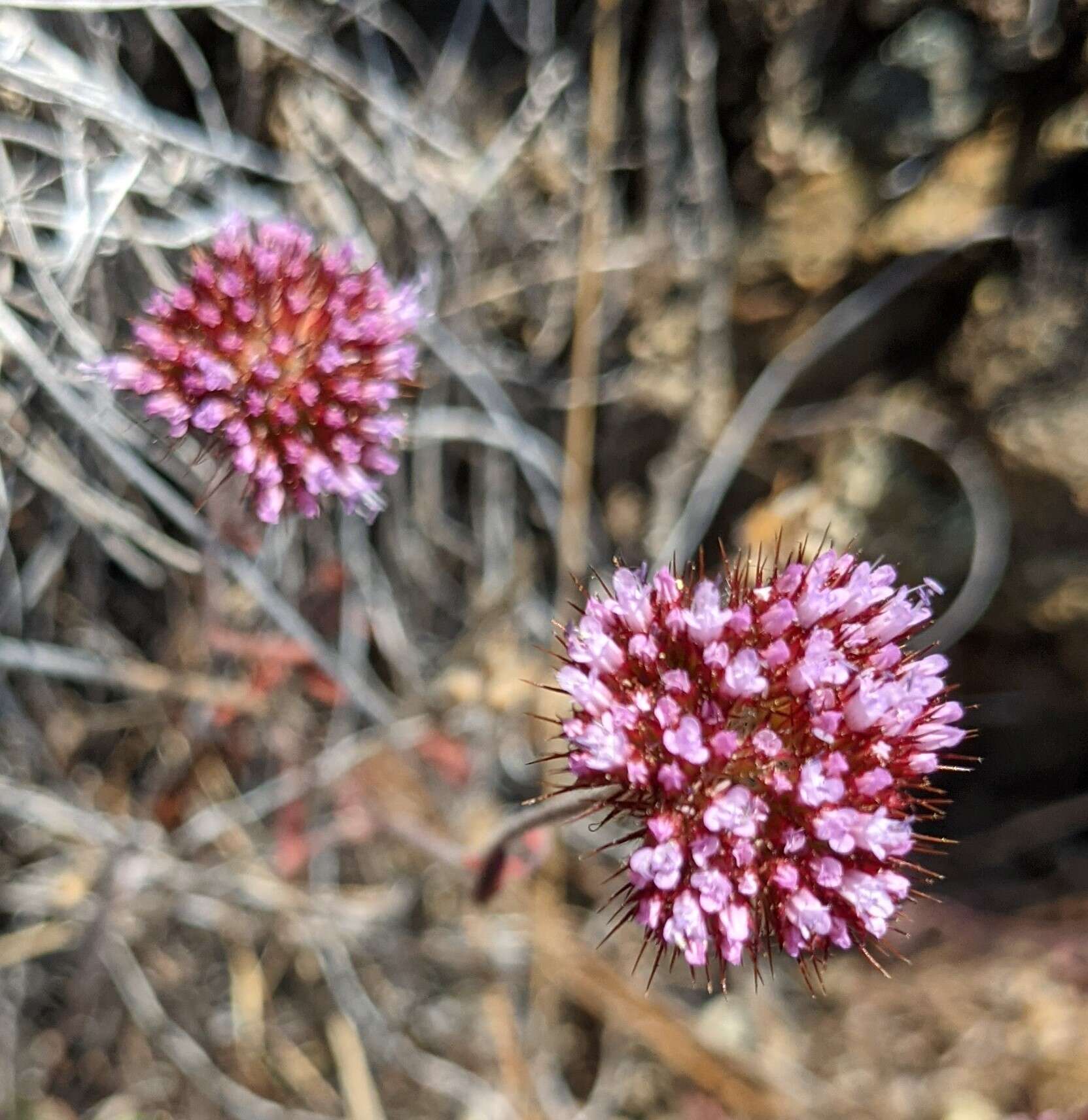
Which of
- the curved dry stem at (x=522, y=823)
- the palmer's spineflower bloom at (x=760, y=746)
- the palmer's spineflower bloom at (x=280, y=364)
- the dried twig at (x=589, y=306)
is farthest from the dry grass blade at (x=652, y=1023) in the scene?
the palmer's spineflower bloom at (x=280, y=364)

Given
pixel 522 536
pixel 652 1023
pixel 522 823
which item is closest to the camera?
pixel 522 823

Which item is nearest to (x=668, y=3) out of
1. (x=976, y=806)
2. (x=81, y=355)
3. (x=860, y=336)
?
(x=860, y=336)

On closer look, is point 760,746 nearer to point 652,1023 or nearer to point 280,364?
point 280,364

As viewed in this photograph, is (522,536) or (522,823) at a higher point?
(522,536)

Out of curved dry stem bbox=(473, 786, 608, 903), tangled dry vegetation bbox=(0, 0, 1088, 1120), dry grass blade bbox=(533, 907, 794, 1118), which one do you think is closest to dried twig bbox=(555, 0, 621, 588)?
tangled dry vegetation bbox=(0, 0, 1088, 1120)

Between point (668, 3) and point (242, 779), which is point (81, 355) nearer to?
point (242, 779)

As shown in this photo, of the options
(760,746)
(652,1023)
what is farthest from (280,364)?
(652,1023)

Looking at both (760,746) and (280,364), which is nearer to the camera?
(760,746)

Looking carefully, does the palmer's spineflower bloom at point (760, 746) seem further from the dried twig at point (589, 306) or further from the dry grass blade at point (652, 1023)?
the dry grass blade at point (652, 1023)
